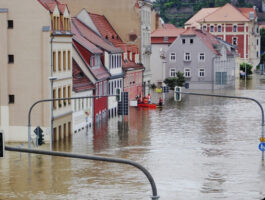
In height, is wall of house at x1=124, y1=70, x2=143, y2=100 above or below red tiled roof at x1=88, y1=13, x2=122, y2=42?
below

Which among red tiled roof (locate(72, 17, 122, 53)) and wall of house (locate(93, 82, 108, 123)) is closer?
wall of house (locate(93, 82, 108, 123))

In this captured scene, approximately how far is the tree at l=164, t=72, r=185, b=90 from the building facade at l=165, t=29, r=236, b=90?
7.94 m

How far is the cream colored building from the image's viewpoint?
55344 millimetres

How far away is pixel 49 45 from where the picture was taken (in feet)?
182

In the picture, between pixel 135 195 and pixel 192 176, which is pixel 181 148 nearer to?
pixel 192 176

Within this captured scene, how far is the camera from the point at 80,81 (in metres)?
66.5

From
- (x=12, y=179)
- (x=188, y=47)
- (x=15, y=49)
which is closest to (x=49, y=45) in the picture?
(x=15, y=49)

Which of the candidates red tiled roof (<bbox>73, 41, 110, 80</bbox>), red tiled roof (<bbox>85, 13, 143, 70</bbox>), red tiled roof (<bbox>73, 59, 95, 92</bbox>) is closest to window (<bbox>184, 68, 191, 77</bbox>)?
red tiled roof (<bbox>85, 13, 143, 70</bbox>)

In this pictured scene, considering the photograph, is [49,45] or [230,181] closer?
[230,181]

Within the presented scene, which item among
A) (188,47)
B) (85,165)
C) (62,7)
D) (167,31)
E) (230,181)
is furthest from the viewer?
(167,31)

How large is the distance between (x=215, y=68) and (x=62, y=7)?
6333cm

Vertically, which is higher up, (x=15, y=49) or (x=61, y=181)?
(x=15, y=49)

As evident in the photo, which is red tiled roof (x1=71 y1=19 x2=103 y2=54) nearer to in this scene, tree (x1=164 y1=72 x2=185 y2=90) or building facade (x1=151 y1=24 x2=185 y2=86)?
tree (x1=164 y1=72 x2=185 y2=90)

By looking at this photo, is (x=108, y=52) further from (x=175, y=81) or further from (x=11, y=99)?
(x=175, y=81)
